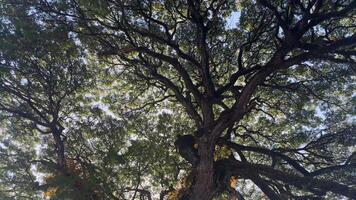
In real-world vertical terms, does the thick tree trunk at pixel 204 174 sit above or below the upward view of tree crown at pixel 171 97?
below

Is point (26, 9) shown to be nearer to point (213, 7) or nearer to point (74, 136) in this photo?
point (74, 136)

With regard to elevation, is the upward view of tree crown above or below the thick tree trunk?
above

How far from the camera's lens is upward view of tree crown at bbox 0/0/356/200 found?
7391 millimetres

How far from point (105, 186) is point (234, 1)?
516 centimetres

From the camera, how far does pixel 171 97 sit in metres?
10.6

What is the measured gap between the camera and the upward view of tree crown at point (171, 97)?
291 inches

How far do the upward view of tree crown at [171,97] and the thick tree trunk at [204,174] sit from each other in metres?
0.02

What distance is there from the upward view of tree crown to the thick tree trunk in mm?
22

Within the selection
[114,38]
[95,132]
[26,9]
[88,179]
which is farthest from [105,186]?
[26,9]

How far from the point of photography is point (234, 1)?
8344 mm

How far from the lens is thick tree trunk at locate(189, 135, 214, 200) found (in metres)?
6.94

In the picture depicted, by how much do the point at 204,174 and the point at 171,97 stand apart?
3.91m

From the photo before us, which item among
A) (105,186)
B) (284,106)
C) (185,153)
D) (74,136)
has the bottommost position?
(105,186)

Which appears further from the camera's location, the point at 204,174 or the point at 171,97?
the point at 171,97
